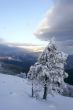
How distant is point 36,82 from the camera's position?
1513 inches

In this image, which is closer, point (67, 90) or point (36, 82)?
point (36, 82)

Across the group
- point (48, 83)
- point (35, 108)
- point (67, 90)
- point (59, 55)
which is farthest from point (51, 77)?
point (67, 90)

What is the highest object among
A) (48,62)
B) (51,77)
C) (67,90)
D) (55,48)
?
(55,48)

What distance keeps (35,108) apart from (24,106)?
1.50m

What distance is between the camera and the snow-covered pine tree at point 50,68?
36969 mm

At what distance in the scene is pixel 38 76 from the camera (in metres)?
37.4

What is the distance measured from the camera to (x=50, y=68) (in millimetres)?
37219

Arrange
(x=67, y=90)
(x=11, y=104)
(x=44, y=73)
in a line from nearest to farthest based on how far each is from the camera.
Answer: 1. (x=11, y=104)
2. (x=44, y=73)
3. (x=67, y=90)

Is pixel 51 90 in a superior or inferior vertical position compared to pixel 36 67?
inferior

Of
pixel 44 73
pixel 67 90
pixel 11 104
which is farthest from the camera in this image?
pixel 67 90

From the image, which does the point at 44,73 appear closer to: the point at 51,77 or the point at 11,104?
the point at 51,77

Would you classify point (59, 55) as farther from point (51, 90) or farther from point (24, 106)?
point (24, 106)

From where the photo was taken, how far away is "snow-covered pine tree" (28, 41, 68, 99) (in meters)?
37.0

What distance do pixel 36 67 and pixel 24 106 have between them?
30.4ft
